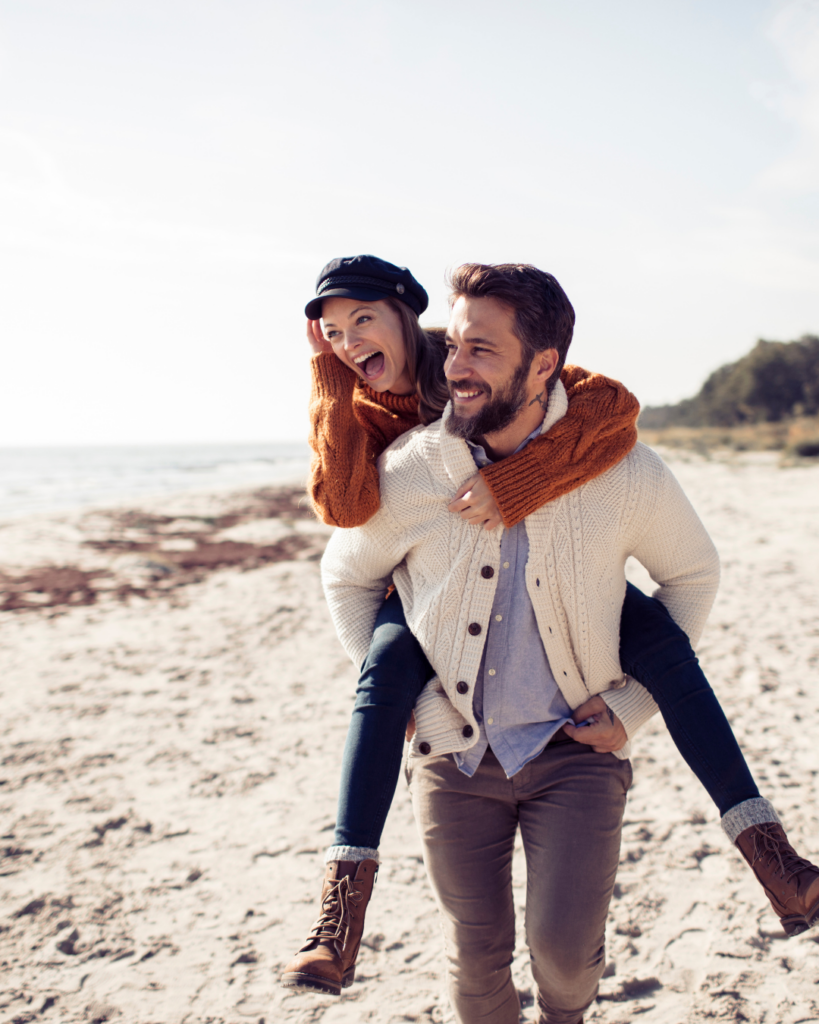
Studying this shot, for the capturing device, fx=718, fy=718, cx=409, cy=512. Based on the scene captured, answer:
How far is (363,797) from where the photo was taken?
2.08 meters

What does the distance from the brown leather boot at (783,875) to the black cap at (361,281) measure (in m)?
2.04

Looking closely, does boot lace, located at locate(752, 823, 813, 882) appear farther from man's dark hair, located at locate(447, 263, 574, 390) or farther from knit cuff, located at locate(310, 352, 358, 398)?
knit cuff, located at locate(310, 352, 358, 398)

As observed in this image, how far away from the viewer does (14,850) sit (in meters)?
3.86

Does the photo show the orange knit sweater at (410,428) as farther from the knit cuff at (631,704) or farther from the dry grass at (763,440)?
the dry grass at (763,440)

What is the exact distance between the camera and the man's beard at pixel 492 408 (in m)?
2.18

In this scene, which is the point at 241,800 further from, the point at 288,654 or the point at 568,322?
the point at 568,322

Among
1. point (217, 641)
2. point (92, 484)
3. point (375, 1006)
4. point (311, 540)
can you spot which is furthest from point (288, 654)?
point (92, 484)

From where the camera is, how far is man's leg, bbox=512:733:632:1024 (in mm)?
1998

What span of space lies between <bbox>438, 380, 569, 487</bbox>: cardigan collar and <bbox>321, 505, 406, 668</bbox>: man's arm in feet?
0.93

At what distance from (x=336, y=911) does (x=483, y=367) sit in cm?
158

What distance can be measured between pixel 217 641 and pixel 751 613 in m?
5.34

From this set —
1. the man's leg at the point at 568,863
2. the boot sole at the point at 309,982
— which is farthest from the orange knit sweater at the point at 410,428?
the boot sole at the point at 309,982

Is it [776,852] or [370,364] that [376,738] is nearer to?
[776,852]

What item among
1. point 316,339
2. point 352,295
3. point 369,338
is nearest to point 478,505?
point 369,338
